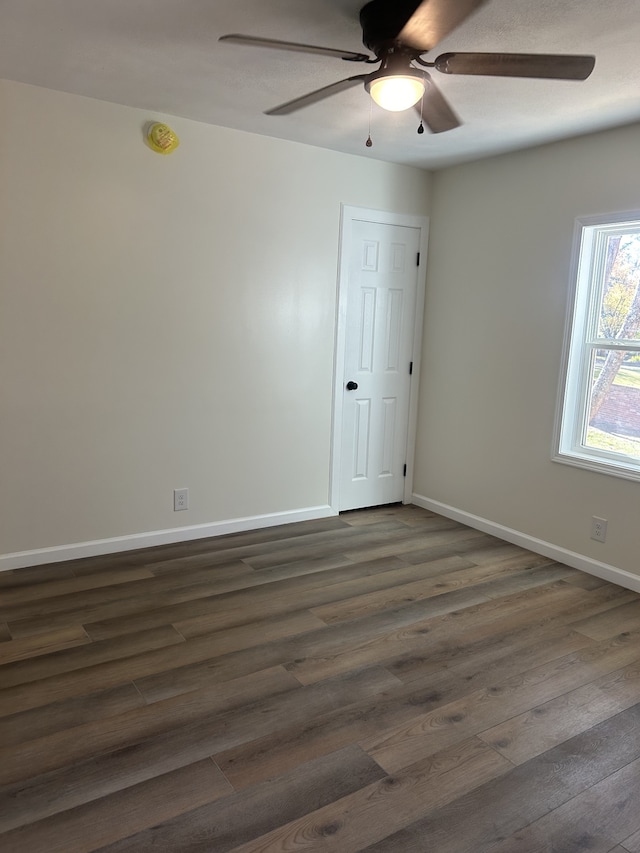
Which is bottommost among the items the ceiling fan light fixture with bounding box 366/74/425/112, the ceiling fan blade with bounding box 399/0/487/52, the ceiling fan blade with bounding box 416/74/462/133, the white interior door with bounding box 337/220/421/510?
the white interior door with bounding box 337/220/421/510

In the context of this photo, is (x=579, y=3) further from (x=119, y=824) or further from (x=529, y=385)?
(x=119, y=824)

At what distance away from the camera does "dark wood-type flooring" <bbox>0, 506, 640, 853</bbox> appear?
1.78m

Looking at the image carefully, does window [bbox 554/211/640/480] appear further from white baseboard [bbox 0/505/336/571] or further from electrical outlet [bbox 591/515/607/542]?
white baseboard [bbox 0/505/336/571]

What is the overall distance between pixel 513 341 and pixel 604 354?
24.2 inches

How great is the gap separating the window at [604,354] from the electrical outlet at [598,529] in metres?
0.31

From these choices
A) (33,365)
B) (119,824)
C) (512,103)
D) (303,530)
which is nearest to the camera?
(119,824)

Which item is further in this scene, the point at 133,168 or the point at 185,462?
the point at 185,462

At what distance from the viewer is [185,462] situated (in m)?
3.83

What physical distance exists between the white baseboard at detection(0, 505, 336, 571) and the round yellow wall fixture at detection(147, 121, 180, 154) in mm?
2246

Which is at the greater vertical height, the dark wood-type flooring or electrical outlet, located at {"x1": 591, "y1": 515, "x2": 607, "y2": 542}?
electrical outlet, located at {"x1": 591, "y1": 515, "x2": 607, "y2": 542}

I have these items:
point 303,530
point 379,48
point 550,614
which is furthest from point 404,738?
point 379,48

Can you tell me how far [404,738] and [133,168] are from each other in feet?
10.3

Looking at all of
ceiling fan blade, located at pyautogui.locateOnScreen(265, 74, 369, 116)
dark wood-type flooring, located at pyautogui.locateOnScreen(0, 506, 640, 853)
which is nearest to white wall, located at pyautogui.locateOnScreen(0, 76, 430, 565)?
dark wood-type flooring, located at pyautogui.locateOnScreen(0, 506, 640, 853)

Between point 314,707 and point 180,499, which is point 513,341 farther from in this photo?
point 314,707
